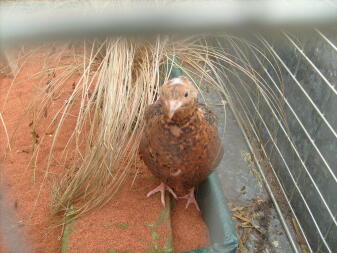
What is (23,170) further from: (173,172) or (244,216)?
(244,216)

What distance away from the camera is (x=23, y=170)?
211cm

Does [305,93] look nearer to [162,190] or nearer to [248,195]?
[248,195]

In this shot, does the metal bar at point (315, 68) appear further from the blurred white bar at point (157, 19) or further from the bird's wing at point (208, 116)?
the blurred white bar at point (157, 19)

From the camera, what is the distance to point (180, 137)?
5.21 ft

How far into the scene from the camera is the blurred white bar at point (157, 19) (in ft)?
1.46

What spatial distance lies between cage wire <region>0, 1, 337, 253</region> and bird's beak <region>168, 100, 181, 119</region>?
20.3 inches

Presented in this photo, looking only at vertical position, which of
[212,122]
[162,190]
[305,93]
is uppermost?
[305,93]

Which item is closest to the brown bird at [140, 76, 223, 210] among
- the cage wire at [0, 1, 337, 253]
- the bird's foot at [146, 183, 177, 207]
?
the bird's foot at [146, 183, 177, 207]

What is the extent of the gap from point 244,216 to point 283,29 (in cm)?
177

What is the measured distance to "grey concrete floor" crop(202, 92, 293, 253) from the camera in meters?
2.06

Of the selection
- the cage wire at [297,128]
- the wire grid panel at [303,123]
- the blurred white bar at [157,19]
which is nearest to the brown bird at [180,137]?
the cage wire at [297,128]

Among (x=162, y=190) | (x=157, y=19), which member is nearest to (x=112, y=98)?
(x=162, y=190)

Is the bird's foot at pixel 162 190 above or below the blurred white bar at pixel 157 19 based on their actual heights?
above

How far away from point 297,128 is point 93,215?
114 cm
